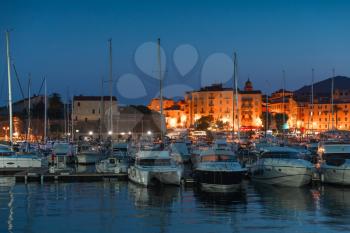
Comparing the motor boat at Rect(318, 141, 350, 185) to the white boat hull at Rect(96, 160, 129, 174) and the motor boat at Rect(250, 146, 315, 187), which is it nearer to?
the motor boat at Rect(250, 146, 315, 187)

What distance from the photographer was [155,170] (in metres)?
30.2

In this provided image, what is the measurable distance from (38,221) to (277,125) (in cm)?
11798

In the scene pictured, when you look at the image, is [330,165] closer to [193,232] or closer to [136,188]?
[136,188]

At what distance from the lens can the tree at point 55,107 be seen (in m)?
107

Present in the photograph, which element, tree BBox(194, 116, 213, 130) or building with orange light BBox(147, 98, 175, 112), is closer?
tree BBox(194, 116, 213, 130)

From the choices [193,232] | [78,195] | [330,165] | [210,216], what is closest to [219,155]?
[330,165]

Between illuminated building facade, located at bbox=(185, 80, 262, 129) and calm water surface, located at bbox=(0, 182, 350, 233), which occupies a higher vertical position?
illuminated building facade, located at bbox=(185, 80, 262, 129)

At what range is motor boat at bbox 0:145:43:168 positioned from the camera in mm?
37688

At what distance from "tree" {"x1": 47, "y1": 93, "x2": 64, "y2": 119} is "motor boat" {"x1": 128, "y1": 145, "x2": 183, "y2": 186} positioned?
7562 centimetres

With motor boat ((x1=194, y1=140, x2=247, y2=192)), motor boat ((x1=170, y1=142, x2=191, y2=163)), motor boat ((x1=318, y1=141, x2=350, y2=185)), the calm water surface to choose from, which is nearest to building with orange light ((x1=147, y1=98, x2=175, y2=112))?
motor boat ((x1=170, y1=142, x2=191, y2=163))

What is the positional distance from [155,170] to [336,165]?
9.61 metres

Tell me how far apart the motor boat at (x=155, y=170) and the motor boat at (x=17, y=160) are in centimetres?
941

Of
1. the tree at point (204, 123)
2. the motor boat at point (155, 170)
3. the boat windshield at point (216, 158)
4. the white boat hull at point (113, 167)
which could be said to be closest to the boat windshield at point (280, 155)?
the boat windshield at point (216, 158)

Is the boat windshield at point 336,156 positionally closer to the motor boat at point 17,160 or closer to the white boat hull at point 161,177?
the white boat hull at point 161,177
